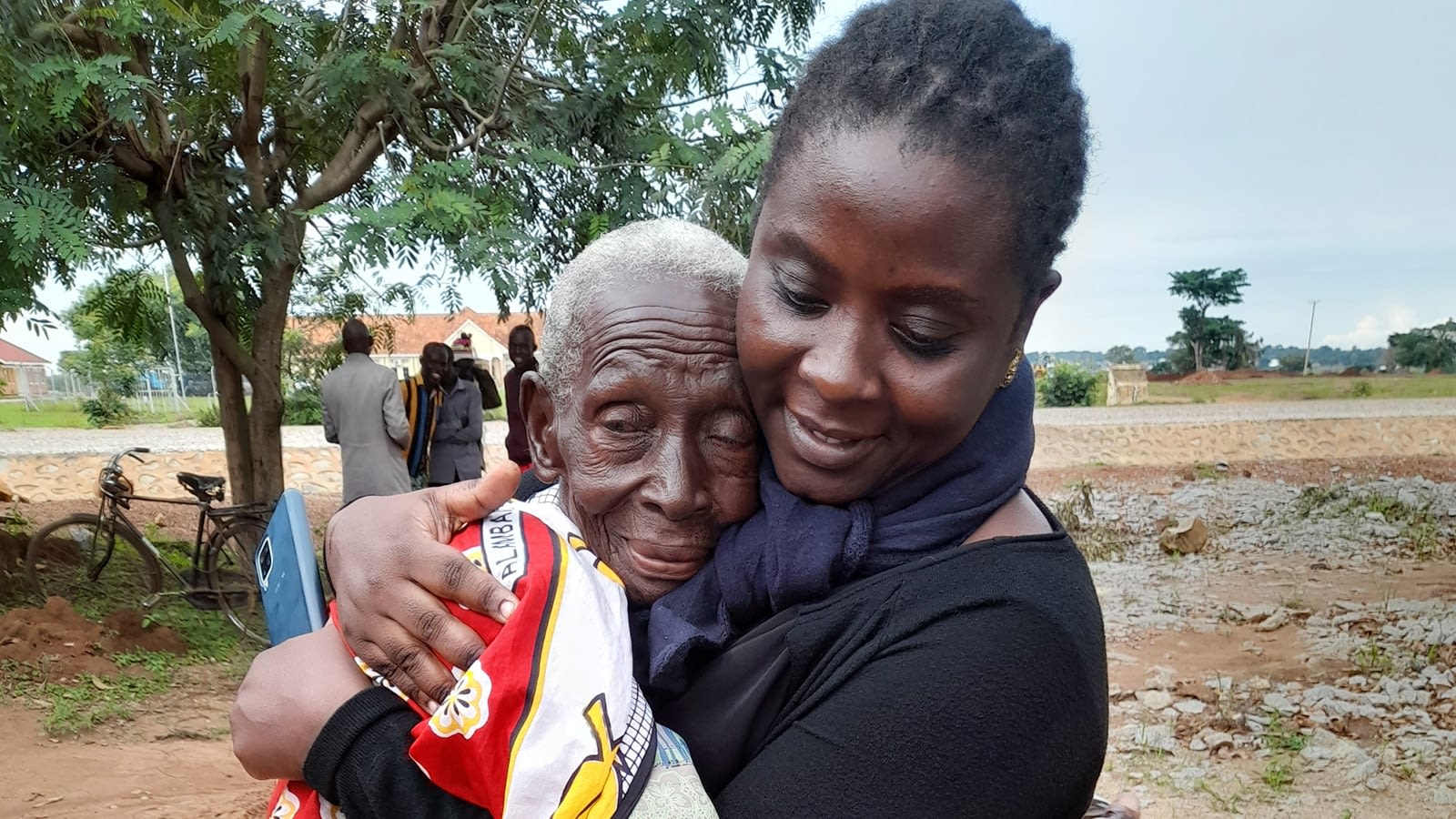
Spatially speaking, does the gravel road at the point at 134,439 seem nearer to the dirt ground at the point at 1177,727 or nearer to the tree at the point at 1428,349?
the dirt ground at the point at 1177,727

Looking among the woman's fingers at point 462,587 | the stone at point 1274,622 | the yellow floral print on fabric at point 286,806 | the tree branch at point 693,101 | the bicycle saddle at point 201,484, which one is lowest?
the stone at point 1274,622

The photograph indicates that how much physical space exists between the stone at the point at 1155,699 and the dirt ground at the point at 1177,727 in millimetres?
18

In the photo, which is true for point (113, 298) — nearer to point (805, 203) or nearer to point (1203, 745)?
point (805, 203)

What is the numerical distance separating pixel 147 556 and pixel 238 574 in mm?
718

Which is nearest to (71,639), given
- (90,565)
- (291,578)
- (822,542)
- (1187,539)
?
(90,565)

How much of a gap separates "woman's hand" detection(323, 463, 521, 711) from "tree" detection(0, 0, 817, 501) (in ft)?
8.73

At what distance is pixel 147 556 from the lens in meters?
7.50

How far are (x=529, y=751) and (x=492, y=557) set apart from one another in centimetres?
28

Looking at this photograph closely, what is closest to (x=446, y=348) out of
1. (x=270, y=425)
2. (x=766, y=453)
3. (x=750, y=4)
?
(x=270, y=425)

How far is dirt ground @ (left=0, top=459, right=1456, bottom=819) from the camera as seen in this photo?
4891mm

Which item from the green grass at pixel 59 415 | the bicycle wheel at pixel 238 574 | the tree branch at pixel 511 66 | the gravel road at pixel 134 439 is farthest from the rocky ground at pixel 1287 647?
the green grass at pixel 59 415

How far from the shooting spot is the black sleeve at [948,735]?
1008mm

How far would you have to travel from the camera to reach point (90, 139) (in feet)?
19.7

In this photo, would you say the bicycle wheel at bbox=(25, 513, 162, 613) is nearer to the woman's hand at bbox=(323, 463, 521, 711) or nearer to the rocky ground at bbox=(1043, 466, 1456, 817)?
the woman's hand at bbox=(323, 463, 521, 711)
